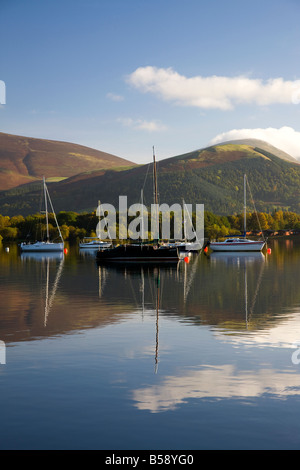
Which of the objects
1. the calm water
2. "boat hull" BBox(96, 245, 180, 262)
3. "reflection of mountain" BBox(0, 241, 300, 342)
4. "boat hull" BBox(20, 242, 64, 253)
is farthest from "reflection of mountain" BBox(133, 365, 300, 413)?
"boat hull" BBox(20, 242, 64, 253)

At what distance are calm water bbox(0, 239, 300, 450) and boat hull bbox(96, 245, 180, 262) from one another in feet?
139

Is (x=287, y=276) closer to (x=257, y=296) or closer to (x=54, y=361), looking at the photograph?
(x=257, y=296)

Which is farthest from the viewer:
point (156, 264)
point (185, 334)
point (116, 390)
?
point (156, 264)

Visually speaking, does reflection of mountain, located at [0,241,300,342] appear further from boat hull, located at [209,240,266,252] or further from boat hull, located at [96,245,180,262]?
boat hull, located at [209,240,266,252]

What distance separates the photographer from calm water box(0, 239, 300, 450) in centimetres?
1280

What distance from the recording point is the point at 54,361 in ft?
63.8

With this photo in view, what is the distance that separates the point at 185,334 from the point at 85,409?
35.7 ft

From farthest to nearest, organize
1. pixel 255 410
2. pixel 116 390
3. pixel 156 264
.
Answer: pixel 156 264
pixel 116 390
pixel 255 410

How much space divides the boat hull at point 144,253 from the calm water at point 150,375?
42311 mm

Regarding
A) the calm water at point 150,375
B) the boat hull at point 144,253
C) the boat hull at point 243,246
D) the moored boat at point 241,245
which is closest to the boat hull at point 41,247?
the moored boat at point 241,245

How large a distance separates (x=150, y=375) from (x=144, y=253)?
62845 millimetres
